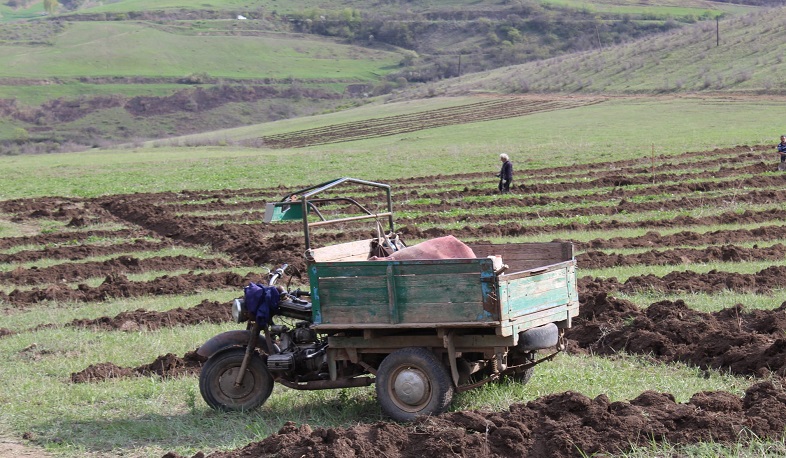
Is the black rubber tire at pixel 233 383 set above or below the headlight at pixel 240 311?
below

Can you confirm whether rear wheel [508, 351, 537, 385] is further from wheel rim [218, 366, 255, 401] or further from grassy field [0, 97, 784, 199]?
grassy field [0, 97, 784, 199]

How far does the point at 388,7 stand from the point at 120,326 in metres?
176

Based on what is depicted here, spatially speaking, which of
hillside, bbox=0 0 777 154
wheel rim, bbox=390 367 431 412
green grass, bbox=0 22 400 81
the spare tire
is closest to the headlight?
wheel rim, bbox=390 367 431 412

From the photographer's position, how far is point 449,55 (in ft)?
482

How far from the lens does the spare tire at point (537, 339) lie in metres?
8.13

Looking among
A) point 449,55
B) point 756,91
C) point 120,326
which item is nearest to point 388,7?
point 449,55

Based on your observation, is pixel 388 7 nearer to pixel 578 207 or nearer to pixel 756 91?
pixel 756 91

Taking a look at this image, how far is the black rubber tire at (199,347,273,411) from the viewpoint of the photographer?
29.0ft

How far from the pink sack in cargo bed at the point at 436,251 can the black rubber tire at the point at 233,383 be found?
5.41 ft

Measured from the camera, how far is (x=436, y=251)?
8453mm

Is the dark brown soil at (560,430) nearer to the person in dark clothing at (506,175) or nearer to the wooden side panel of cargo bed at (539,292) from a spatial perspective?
the wooden side panel of cargo bed at (539,292)

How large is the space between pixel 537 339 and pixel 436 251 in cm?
117

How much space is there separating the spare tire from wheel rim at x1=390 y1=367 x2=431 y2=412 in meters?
0.89

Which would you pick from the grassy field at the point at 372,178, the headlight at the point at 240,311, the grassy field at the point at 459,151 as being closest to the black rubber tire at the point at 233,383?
the grassy field at the point at 372,178
